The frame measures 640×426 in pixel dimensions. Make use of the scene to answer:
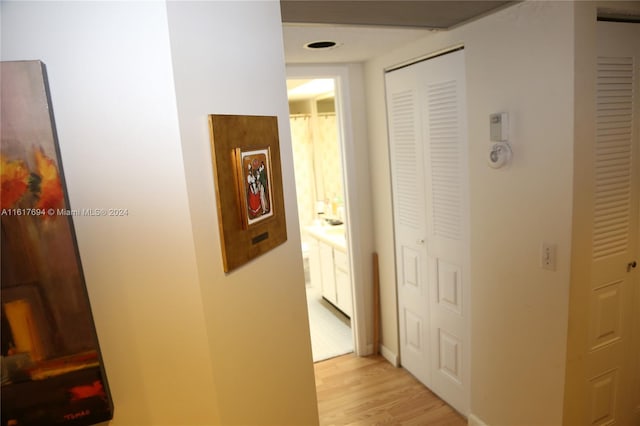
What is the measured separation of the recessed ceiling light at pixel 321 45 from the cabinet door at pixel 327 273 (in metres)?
1.93

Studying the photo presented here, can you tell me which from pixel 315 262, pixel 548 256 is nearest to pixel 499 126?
pixel 548 256

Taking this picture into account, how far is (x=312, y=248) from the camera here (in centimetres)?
426

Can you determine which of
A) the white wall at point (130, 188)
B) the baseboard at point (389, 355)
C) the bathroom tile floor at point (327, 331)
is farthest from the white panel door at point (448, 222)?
the white wall at point (130, 188)

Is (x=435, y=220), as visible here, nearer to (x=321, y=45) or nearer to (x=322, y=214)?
(x=321, y=45)

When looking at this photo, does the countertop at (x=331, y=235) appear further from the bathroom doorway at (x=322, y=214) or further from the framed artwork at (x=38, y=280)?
the framed artwork at (x=38, y=280)

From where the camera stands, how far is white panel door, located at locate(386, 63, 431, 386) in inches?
100

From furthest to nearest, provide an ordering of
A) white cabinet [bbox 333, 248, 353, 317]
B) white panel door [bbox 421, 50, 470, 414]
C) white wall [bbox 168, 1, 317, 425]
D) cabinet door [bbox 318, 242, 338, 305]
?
cabinet door [bbox 318, 242, 338, 305] → white cabinet [bbox 333, 248, 353, 317] → white panel door [bbox 421, 50, 470, 414] → white wall [bbox 168, 1, 317, 425]

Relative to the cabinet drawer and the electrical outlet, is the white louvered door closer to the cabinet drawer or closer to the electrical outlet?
the electrical outlet

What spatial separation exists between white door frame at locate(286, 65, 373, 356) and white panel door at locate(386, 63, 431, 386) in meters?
0.33

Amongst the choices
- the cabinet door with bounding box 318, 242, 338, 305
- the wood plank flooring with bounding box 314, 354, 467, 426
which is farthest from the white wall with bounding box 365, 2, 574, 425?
the cabinet door with bounding box 318, 242, 338, 305

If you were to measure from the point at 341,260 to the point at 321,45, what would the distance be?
1887 mm

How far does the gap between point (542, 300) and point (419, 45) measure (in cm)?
153

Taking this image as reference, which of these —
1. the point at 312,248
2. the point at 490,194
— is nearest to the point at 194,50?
the point at 490,194

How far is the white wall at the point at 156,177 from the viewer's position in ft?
3.06
